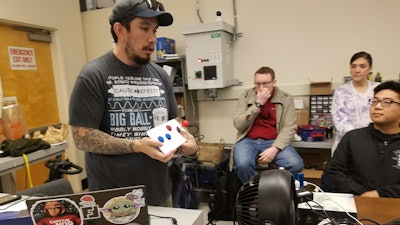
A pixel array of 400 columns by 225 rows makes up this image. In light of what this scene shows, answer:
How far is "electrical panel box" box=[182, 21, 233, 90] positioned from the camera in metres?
3.01

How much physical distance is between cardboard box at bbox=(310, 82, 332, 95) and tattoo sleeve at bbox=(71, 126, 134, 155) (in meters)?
2.45

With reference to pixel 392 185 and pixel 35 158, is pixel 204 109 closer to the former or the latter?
pixel 35 158

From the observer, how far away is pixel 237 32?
3.32 m

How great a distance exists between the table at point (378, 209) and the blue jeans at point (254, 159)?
1.15 m

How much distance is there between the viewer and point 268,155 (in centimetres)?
242

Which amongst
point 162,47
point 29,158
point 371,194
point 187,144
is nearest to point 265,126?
point 371,194

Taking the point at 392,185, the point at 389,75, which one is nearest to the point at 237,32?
the point at 389,75

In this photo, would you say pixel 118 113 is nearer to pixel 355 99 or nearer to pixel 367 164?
pixel 367 164

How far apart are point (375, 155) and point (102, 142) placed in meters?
1.53

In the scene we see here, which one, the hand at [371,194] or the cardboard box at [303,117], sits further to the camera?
the cardboard box at [303,117]

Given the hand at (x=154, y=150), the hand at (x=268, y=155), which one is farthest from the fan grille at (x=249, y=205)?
the hand at (x=268, y=155)

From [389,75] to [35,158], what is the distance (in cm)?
342

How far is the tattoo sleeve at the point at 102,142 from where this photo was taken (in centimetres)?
108

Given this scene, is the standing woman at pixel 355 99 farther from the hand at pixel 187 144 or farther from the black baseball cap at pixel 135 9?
the black baseball cap at pixel 135 9
